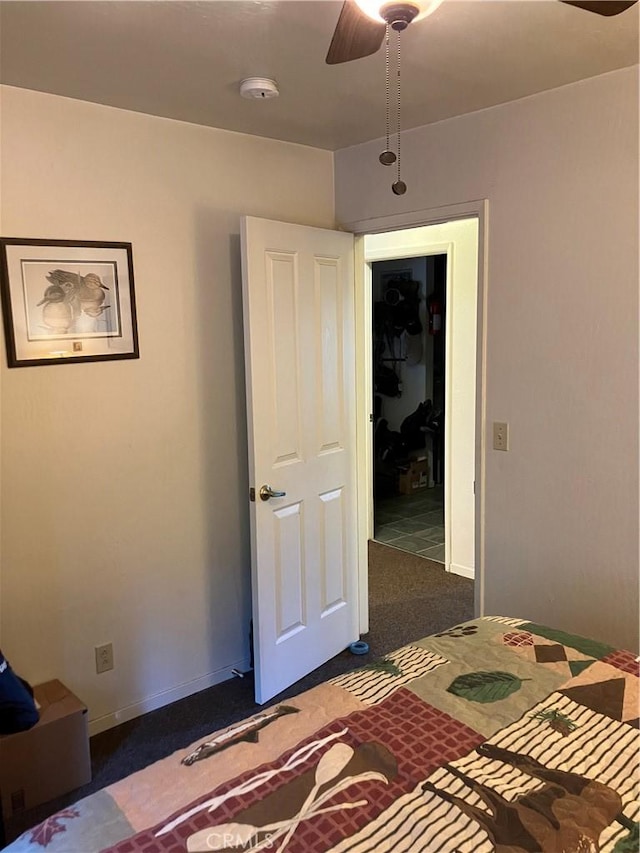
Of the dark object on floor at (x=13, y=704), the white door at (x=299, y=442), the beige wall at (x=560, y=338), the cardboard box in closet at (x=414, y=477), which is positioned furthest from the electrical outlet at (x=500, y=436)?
the cardboard box in closet at (x=414, y=477)

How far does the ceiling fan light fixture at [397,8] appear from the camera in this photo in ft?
4.31

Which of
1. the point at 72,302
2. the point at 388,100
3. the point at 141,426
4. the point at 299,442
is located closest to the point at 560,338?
the point at 388,100

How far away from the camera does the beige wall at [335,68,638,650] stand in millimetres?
2246

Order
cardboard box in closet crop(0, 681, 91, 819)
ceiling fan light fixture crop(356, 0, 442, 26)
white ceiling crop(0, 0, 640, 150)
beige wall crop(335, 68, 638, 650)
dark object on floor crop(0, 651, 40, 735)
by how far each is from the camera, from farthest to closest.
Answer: beige wall crop(335, 68, 638, 650) < cardboard box in closet crop(0, 681, 91, 819) < dark object on floor crop(0, 651, 40, 735) < white ceiling crop(0, 0, 640, 150) < ceiling fan light fixture crop(356, 0, 442, 26)

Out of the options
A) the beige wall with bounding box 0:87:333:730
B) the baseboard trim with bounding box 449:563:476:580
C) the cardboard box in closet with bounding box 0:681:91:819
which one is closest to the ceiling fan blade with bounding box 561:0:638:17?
the beige wall with bounding box 0:87:333:730

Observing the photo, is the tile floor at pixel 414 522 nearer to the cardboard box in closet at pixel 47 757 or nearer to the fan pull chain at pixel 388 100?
the cardboard box in closet at pixel 47 757

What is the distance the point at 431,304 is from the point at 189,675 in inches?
156

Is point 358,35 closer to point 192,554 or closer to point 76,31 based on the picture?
point 76,31

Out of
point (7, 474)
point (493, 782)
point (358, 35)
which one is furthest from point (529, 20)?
point (7, 474)

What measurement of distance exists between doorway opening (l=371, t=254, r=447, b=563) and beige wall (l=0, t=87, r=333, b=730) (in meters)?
2.89

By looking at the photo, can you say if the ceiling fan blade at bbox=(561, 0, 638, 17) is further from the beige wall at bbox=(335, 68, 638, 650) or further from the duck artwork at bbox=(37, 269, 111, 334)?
the duck artwork at bbox=(37, 269, 111, 334)

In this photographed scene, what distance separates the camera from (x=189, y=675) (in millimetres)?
2900

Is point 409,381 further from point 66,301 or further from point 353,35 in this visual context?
point 353,35

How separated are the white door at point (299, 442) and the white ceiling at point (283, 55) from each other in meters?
0.56
